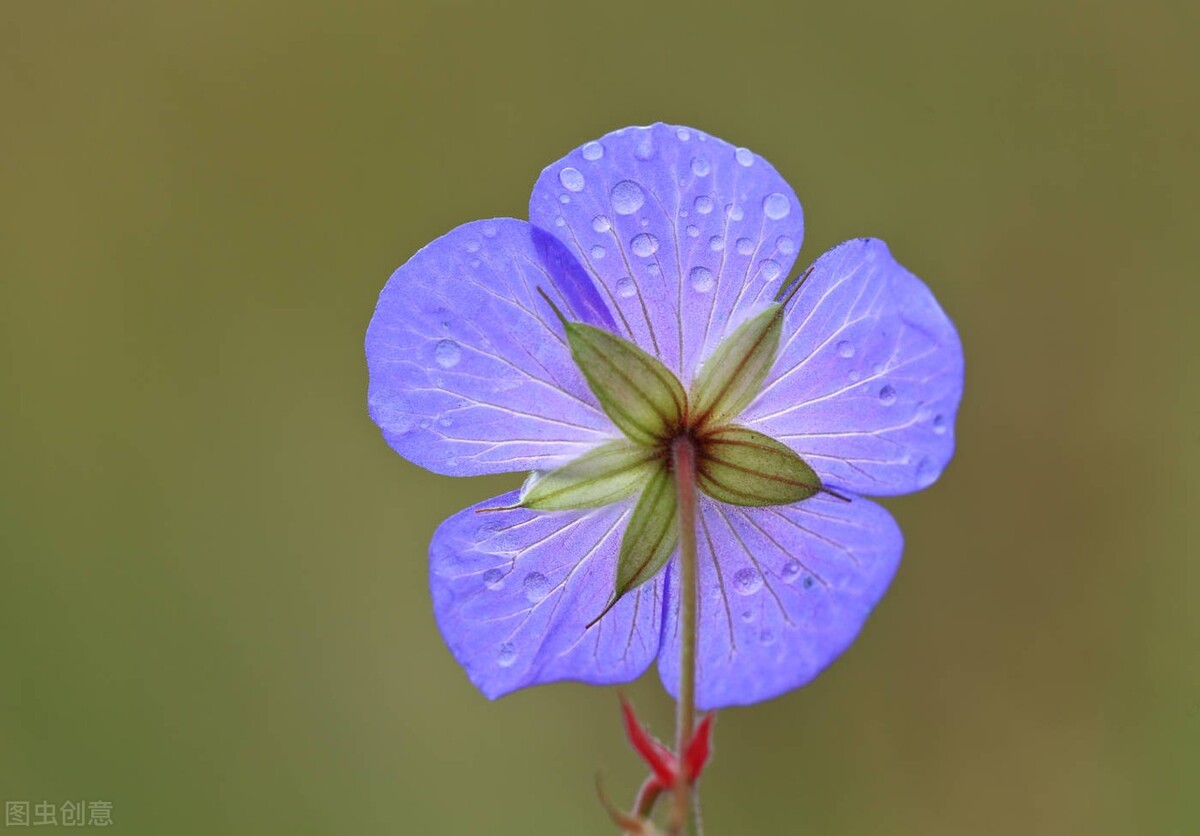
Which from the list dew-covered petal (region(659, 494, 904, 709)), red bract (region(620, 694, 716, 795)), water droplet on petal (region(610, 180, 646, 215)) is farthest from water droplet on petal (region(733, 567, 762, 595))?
water droplet on petal (region(610, 180, 646, 215))

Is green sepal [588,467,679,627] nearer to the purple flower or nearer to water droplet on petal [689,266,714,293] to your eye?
the purple flower

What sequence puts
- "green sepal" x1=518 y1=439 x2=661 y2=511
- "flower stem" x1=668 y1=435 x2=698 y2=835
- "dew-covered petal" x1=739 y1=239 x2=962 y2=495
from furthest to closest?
"green sepal" x1=518 y1=439 x2=661 y2=511
"dew-covered petal" x1=739 y1=239 x2=962 y2=495
"flower stem" x1=668 y1=435 x2=698 y2=835

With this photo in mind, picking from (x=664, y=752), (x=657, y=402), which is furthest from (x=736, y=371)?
(x=664, y=752)

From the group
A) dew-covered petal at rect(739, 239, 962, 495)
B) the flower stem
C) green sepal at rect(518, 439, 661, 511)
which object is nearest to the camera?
the flower stem

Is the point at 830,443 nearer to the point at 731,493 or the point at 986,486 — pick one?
the point at 731,493

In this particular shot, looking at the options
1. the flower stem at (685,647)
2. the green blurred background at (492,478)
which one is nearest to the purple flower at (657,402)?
the flower stem at (685,647)

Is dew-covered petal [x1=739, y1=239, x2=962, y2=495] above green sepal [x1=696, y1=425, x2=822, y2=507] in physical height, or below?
above

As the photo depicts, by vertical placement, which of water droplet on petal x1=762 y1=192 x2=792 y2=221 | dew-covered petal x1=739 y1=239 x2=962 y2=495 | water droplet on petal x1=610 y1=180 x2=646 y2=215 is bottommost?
dew-covered petal x1=739 y1=239 x2=962 y2=495

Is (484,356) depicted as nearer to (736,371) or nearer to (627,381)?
(627,381)
